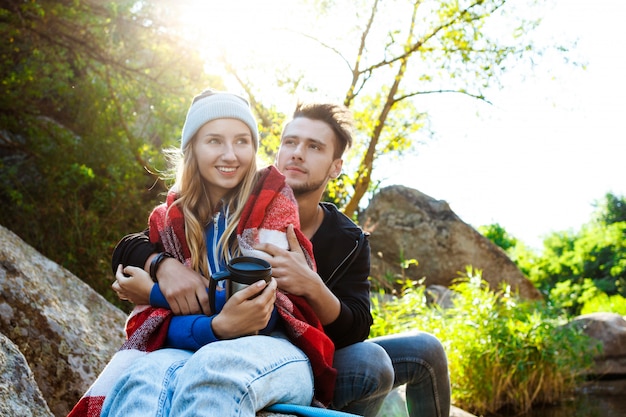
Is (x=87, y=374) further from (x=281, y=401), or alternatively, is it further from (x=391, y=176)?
(x=391, y=176)

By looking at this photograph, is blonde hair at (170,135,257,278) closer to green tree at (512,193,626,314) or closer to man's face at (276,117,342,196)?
man's face at (276,117,342,196)

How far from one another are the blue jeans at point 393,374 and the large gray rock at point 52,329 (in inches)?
47.3

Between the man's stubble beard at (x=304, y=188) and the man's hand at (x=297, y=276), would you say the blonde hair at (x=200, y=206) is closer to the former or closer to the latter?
the man's hand at (x=297, y=276)

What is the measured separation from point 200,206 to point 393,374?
3.18 ft

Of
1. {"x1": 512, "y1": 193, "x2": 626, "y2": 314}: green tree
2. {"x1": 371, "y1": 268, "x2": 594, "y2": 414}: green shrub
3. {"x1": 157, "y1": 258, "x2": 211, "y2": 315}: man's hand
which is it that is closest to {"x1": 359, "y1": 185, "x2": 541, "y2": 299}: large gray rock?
{"x1": 371, "y1": 268, "x2": 594, "y2": 414}: green shrub

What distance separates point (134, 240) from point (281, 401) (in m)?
0.89

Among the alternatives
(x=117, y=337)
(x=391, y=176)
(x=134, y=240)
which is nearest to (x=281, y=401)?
(x=134, y=240)

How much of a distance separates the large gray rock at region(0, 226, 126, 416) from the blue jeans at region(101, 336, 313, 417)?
3.74 feet

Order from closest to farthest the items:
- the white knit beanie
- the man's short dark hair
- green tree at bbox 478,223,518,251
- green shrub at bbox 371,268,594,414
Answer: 1. the white knit beanie
2. the man's short dark hair
3. green shrub at bbox 371,268,594,414
4. green tree at bbox 478,223,518,251

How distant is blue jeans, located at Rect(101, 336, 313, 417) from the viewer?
156 centimetres

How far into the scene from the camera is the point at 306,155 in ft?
9.03

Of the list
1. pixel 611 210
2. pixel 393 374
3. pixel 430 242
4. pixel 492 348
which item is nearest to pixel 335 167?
pixel 393 374

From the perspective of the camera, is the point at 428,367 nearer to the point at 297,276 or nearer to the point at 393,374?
the point at 393,374

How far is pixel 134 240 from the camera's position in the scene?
2.34 m
